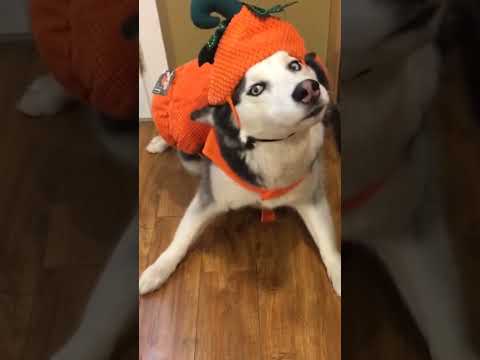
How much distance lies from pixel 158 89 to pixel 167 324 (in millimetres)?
528

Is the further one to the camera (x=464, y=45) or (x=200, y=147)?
(x=200, y=147)

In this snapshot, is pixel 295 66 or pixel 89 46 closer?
pixel 89 46

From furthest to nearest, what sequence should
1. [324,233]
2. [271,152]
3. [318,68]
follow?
[324,233] < [271,152] < [318,68]

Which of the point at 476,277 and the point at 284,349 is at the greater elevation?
the point at 476,277

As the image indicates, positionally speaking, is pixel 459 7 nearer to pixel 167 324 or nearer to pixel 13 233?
pixel 13 233

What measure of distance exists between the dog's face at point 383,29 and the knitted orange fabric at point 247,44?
453 mm

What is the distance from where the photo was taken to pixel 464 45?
111 millimetres

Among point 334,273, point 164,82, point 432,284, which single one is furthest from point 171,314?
point 432,284

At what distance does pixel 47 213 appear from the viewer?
11 cm

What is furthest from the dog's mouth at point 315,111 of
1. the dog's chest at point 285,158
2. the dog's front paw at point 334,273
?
the dog's front paw at point 334,273

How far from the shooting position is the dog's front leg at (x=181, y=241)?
1018 mm

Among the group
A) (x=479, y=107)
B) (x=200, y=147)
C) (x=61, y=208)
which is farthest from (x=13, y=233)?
(x=200, y=147)

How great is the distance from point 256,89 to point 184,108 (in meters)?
0.25

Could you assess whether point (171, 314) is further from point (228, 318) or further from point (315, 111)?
point (315, 111)
